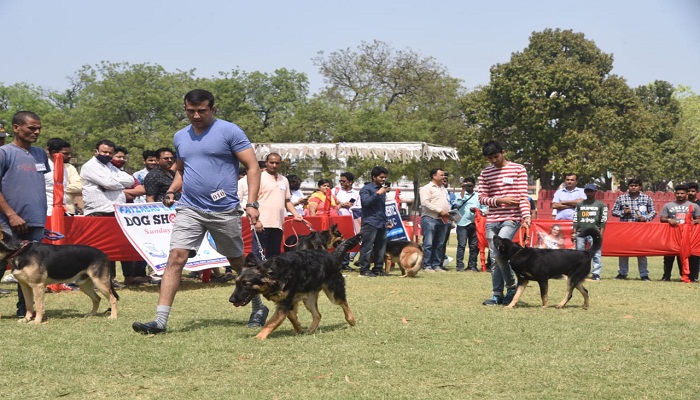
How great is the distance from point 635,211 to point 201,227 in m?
10.7

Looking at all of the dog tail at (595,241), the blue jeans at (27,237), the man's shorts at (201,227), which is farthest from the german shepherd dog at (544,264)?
the blue jeans at (27,237)

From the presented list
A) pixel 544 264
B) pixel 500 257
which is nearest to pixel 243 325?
pixel 500 257

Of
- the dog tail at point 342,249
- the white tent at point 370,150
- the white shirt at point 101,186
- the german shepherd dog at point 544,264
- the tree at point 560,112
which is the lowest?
the german shepherd dog at point 544,264

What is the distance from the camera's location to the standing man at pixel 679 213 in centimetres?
1442

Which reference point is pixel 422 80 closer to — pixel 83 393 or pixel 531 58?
pixel 531 58

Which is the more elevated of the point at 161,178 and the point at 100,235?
the point at 161,178

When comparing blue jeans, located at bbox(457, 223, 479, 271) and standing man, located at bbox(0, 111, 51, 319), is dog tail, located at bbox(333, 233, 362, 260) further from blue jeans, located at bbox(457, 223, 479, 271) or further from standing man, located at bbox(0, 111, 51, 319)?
blue jeans, located at bbox(457, 223, 479, 271)

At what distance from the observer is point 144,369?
5223mm

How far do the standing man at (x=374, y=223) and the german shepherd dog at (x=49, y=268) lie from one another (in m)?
6.06

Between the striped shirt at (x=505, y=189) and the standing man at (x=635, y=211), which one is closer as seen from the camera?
the striped shirt at (x=505, y=189)

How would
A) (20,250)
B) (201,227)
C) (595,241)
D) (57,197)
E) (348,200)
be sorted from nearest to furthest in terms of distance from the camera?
(201,227), (20,250), (57,197), (595,241), (348,200)

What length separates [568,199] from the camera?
1470 centimetres

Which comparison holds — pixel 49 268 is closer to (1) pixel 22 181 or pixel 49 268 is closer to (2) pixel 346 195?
(1) pixel 22 181

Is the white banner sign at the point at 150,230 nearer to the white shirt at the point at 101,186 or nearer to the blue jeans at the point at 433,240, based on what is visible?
the white shirt at the point at 101,186
